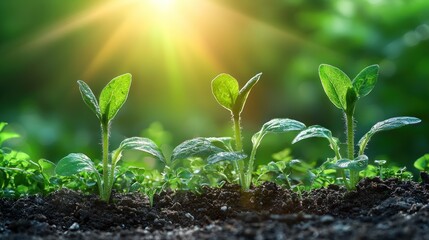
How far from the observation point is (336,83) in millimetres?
2543

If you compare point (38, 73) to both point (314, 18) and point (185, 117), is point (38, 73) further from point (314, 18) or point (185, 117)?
point (314, 18)

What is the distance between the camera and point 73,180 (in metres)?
2.74

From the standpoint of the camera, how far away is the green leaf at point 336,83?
2.53 metres

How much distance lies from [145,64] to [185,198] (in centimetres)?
316

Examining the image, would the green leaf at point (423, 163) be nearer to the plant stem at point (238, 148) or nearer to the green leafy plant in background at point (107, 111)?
the plant stem at point (238, 148)

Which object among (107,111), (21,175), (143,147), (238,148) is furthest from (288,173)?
(21,175)

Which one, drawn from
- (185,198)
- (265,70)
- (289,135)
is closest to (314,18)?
(265,70)

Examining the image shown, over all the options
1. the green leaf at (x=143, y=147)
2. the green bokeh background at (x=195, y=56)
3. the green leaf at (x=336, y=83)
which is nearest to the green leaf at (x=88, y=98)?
the green leaf at (x=143, y=147)

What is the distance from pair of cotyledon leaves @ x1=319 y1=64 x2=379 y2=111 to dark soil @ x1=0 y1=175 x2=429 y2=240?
1.16 ft

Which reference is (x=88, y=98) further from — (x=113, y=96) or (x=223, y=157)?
(x=223, y=157)

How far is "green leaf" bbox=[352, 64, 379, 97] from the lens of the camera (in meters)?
2.53

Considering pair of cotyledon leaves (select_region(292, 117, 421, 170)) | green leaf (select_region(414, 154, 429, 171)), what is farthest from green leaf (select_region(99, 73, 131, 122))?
green leaf (select_region(414, 154, 429, 171))

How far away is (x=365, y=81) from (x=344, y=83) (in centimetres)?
9

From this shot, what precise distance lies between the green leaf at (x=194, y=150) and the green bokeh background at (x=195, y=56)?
2799mm
